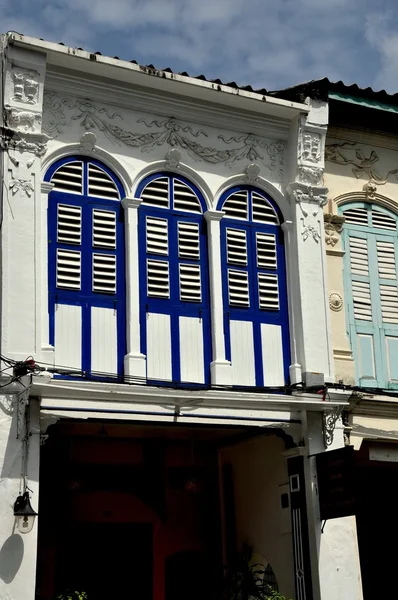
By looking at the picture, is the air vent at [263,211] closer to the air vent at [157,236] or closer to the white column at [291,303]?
the white column at [291,303]

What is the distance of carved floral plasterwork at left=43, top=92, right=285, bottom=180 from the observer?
11683mm

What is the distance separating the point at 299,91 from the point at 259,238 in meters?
2.15

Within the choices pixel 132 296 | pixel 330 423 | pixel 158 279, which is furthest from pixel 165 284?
pixel 330 423

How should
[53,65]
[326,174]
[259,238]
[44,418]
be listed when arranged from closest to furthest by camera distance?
[44,418] → [53,65] → [259,238] → [326,174]

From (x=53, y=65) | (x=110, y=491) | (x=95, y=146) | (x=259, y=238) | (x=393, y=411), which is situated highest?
(x=53, y=65)

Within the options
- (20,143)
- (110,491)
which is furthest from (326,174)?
(110,491)

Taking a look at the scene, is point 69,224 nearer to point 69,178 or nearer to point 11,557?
point 69,178

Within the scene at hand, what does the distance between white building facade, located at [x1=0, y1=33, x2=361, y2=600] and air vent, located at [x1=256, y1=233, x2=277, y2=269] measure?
2 centimetres

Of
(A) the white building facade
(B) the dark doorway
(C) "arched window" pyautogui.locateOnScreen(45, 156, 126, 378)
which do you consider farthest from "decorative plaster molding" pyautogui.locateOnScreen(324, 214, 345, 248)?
(B) the dark doorway

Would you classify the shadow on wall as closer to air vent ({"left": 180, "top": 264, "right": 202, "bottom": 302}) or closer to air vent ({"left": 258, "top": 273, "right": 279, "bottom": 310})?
air vent ({"left": 180, "top": 264, "right": 202, "bottom": 302})

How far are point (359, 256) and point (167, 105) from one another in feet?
11.4

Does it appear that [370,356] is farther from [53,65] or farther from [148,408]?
[53,65]

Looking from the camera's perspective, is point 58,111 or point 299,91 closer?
point 58,111

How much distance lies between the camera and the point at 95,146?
1180 centimetres
